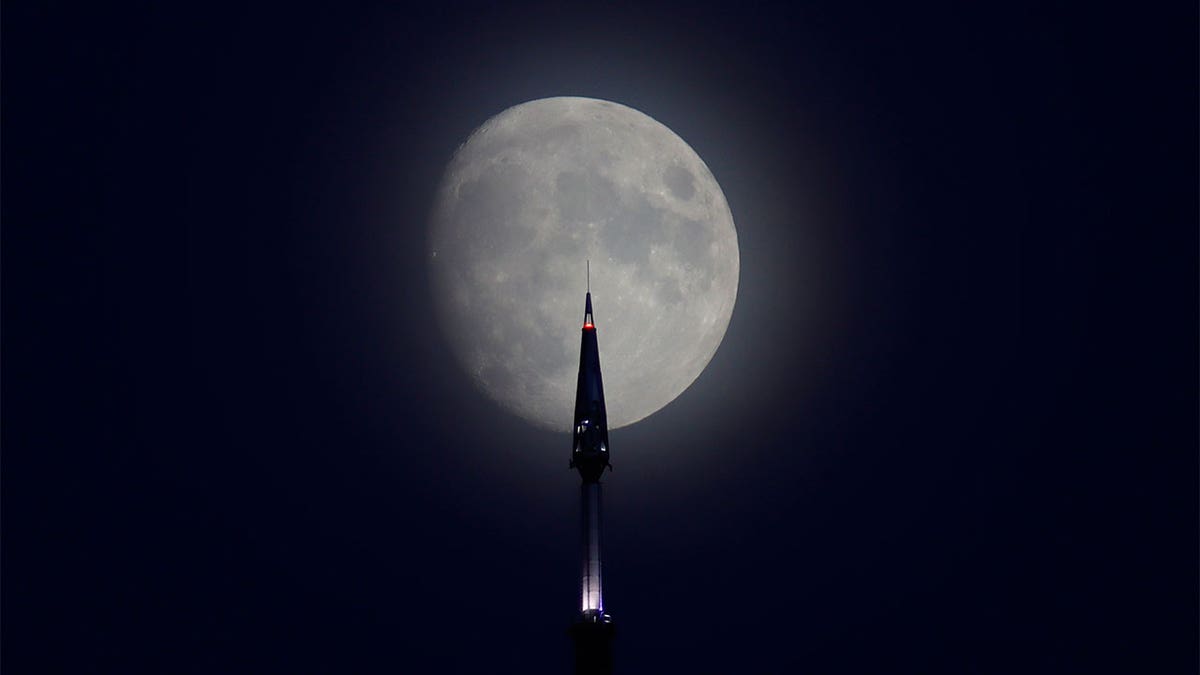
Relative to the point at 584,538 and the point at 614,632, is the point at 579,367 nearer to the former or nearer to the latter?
→ the point at 584,538

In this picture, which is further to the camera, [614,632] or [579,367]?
[579,367]

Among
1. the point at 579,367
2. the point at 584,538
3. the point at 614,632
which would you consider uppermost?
the point at 579,367


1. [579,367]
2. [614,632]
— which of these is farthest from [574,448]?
[614,632]

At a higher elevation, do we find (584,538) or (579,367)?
(579,367)

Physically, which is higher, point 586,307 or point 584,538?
point 586,307

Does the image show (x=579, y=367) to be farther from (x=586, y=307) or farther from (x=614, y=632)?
(x=614, y=632)
